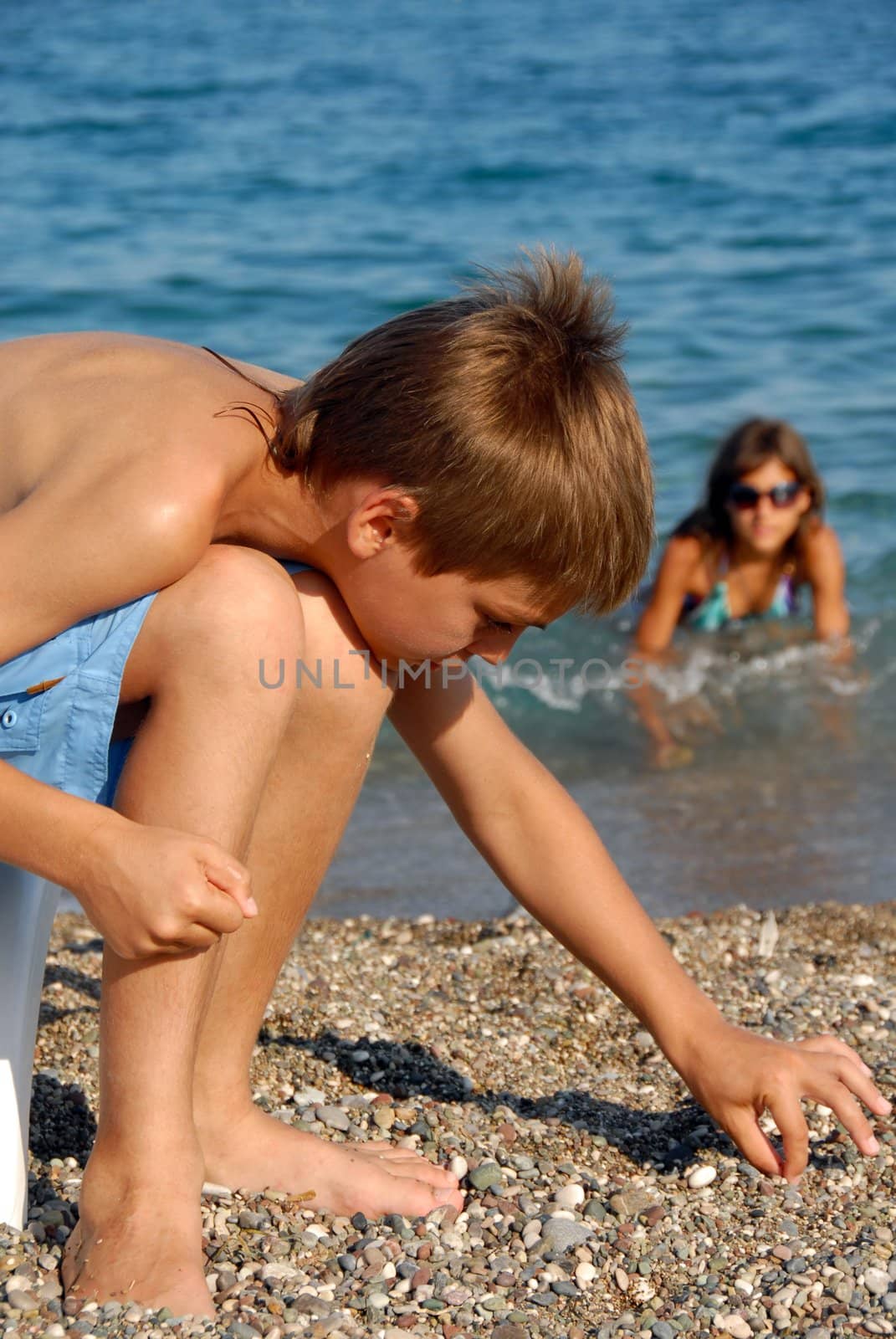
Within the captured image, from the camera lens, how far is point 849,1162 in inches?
84.7

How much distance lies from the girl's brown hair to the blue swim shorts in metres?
4.73

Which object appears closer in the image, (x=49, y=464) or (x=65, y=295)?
(x=49, y=464)

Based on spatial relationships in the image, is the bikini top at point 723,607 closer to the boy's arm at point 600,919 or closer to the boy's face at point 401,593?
the boy's arm at point 600,919

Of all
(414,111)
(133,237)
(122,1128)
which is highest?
(414,111)

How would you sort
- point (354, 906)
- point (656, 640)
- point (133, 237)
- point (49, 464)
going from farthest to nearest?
point (133, 237)
point (656, 640)
point (354, 906)
point (49, 464)

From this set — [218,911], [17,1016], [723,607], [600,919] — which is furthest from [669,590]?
[218,911]

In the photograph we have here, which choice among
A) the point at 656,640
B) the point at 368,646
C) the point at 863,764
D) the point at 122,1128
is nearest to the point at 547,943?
the point at 368,646

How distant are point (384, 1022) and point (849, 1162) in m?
0.84

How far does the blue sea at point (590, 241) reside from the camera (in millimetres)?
4438

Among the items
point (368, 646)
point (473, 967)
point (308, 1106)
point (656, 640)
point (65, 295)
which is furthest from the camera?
point (65, 295)

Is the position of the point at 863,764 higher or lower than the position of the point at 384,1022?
higher

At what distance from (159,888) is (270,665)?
305mm

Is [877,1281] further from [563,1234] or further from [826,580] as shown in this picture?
[826,580]

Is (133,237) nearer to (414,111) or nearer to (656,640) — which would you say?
(414,111)
